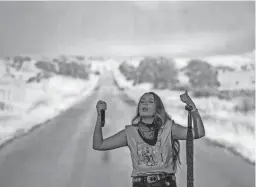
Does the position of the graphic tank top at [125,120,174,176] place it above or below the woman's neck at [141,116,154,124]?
below

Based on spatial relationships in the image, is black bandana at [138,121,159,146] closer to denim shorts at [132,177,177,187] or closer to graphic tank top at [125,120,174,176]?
graphic tank top at [125,120,174,176]

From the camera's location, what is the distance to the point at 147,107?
79.0 inches

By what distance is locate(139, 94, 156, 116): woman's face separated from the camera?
200 centimetres

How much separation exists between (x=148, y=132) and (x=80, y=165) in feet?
9.24

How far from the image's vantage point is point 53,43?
22.0ft

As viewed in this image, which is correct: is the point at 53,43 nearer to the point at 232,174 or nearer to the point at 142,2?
the point at 142,2

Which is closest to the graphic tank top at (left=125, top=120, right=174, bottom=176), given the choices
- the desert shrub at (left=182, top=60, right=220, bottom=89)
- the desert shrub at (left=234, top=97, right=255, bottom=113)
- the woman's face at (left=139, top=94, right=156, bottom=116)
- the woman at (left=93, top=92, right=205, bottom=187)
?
the woman at (left=93, top=92, right=205, bottom=187)

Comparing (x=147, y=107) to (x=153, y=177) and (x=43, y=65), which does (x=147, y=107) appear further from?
(x=43, y=65)

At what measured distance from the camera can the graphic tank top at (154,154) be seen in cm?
192

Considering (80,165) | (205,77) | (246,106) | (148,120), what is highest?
(205,77)

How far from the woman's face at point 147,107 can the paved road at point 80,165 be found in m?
2.06

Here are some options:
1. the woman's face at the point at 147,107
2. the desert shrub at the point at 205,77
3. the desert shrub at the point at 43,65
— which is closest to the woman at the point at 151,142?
the woman's face at the point at 147,107

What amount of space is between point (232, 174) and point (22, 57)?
4.24 m

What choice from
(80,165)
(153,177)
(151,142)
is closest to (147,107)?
(151,142)
